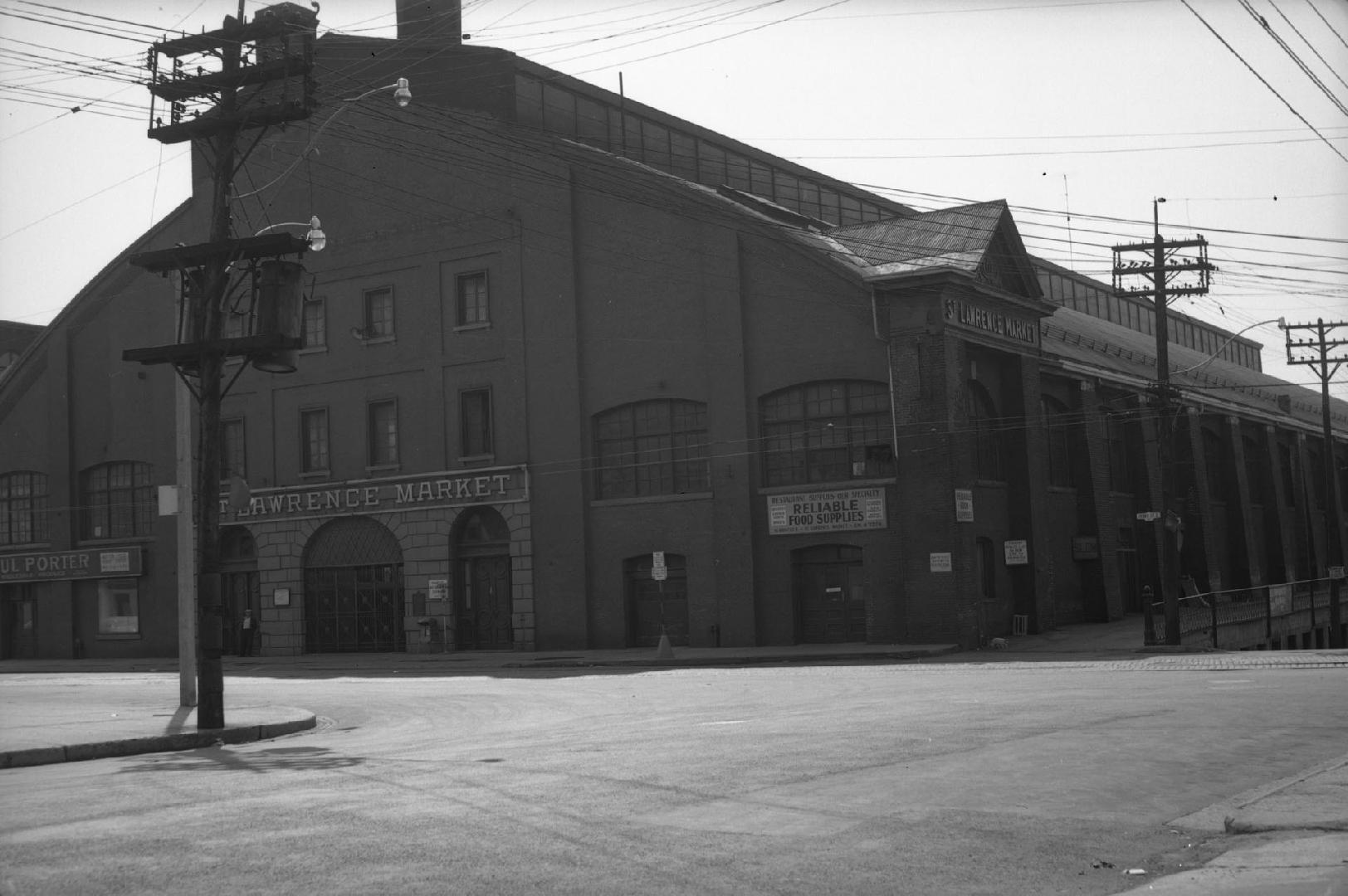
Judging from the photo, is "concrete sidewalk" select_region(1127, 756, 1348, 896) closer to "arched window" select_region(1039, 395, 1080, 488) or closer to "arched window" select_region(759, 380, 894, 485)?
"arched window" select_region(759, 380, 894, 485)

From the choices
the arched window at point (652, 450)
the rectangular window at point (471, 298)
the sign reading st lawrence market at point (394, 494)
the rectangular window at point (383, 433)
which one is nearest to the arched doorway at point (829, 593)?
the arched window at point (652, 450)

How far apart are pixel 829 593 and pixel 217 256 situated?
78.8 ft

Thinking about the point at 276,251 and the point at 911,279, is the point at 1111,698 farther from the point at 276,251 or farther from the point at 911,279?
the point at 911,279

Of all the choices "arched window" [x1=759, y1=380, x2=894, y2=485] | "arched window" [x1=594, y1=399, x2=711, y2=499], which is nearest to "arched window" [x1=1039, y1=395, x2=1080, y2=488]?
"arched window" [x1=759, y1=380, x2=894, y2=485]

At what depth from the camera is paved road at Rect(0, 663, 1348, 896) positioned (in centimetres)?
823

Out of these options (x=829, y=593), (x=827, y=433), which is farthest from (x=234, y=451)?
(x=829, y=593)

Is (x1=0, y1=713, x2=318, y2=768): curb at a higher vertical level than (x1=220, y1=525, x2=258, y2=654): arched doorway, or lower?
lower

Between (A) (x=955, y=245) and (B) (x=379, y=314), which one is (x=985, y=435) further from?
(B) (x=379, y=314)

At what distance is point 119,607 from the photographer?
52062 mm

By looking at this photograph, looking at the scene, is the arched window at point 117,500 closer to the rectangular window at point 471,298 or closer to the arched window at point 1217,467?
the rectangular window at point 471,298

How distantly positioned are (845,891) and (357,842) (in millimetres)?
3042

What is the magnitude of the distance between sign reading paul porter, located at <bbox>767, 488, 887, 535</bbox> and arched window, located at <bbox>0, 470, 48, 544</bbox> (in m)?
28.7

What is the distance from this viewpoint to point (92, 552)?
51.6 metres

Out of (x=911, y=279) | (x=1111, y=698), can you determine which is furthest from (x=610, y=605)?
(x=1111, y=698)
